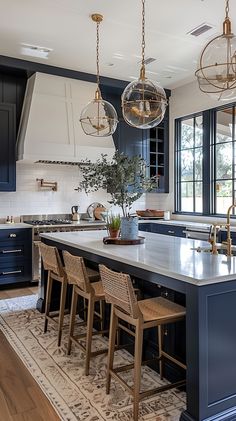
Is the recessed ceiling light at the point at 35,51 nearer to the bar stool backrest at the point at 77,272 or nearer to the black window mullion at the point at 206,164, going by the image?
the black window mullion at the point at 206,164

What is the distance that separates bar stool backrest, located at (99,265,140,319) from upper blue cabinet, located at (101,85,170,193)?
4179 mm

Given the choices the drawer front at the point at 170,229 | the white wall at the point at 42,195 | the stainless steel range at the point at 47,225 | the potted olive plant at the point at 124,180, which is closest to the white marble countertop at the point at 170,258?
the potted olive plant at the point at 124,180

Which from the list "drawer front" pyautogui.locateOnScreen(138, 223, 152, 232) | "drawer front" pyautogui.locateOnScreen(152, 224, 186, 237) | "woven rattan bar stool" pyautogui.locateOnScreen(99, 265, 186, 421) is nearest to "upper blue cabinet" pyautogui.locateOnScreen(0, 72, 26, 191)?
"drawer front" pyautogui.locateOnScreen(138, 223, 152, 232)

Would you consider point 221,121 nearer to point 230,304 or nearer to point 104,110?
point 104,110

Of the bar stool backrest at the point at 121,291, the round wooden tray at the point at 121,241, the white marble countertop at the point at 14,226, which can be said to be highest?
the white marble countertop at the point at 14,226

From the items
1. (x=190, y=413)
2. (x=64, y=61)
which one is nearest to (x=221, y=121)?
(x=64, y=61)

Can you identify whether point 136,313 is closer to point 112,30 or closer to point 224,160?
point 112,30

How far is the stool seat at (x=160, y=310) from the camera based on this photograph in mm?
2141

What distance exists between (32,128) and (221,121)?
296cm

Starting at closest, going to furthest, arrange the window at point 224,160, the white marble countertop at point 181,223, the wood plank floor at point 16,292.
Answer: the wood plank floor at point 16,292 → the white marble countertop at point 181,223 → the window at point 224,160

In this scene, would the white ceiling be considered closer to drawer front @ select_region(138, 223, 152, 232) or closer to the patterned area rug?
drawer front @ select_region(138, 223, 152, 232)

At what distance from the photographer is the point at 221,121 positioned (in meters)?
5.66

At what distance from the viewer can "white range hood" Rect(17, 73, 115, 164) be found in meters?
5.13

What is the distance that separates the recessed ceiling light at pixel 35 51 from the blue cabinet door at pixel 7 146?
75cm
